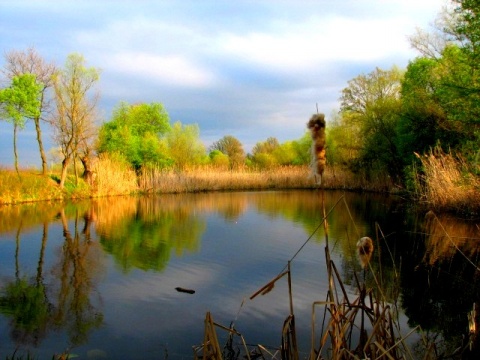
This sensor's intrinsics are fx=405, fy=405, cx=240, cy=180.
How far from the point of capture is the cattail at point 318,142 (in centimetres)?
161

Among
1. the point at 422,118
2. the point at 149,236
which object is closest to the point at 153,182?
the point at 422,118

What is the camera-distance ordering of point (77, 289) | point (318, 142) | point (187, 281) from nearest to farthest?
point (318, 142), point (77, 289), point (187, 281)

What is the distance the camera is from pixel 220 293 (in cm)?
534

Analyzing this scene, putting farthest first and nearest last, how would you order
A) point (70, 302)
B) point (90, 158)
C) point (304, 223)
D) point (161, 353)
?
point (90, 158), point (304, 223), point (70, 302), point (161, 353)

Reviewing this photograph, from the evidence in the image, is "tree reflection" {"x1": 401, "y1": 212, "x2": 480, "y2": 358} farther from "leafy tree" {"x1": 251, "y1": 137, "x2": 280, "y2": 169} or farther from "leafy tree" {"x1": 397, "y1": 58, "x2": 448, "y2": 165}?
"leafy tree" {"x1": 251, "y1": 137, "x2": 280, "y2": 169}

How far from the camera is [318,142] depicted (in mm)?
1614

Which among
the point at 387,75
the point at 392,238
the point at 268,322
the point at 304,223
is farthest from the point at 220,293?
the point at 387,75

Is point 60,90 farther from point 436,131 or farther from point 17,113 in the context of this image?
point 436,131

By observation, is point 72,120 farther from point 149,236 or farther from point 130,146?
point 149,236

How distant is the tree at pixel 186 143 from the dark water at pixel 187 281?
2435 cm

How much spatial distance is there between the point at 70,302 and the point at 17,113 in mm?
18718

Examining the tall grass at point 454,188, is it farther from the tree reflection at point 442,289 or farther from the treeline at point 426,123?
the tree reflection at point 442,289

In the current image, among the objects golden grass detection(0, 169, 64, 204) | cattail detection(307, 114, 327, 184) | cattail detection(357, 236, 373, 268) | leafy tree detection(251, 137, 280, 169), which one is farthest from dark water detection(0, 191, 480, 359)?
leafy tree detection(251, 137, 280, 169)

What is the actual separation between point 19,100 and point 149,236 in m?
15.0
